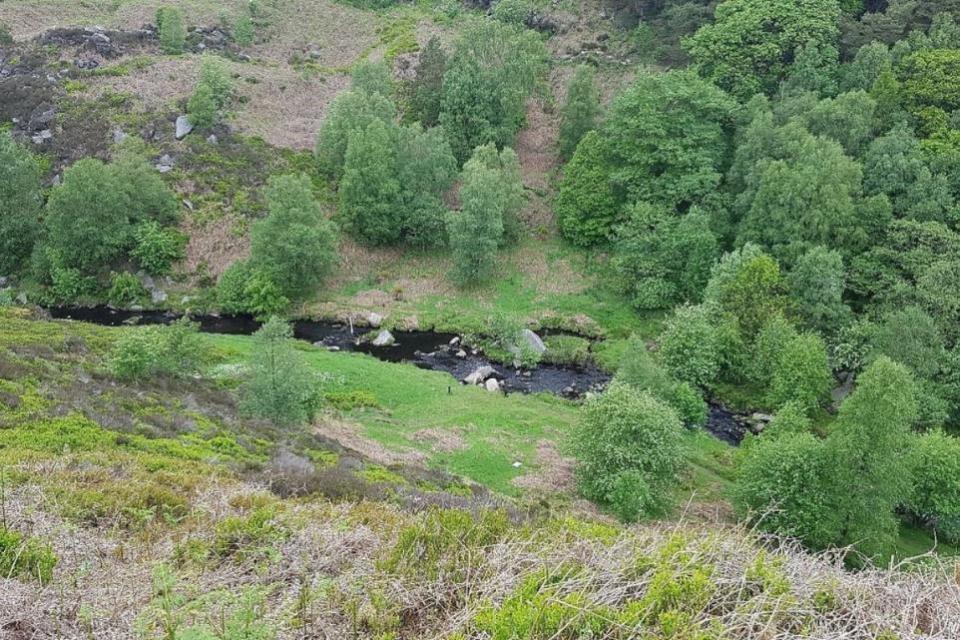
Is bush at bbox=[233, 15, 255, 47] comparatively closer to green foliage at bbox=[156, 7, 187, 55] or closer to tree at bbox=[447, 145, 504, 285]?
green foliage at bbox=[156, 7, 187, 55]

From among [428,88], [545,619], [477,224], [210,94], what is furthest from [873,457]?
[210,94]

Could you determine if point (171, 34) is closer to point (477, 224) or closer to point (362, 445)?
point (477, 224)

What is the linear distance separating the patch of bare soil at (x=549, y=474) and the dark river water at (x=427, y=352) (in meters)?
8.82

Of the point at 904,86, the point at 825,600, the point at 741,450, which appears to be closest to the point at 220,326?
the point at 741,450

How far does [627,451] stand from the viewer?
2777cm

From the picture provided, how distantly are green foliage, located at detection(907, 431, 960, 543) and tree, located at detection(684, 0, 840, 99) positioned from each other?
3599 cm

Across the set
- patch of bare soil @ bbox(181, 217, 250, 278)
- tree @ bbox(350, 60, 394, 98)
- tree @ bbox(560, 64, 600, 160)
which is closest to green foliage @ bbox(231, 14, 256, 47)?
tree @ bbox(350, 60, 394, 98)

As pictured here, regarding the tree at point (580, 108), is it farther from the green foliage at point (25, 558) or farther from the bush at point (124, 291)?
the green foliage at point (25, 558)

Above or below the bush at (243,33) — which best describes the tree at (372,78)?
below

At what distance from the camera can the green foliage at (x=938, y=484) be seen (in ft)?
93.2

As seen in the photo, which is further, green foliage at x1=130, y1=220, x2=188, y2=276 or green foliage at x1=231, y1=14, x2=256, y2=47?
green foliage at x1=231, y1=14, x2=256, y2=47

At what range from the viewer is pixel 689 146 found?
170ft

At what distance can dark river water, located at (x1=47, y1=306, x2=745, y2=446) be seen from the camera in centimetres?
4159

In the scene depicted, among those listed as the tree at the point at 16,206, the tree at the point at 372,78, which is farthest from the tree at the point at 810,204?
the tree at the point at 16,206
